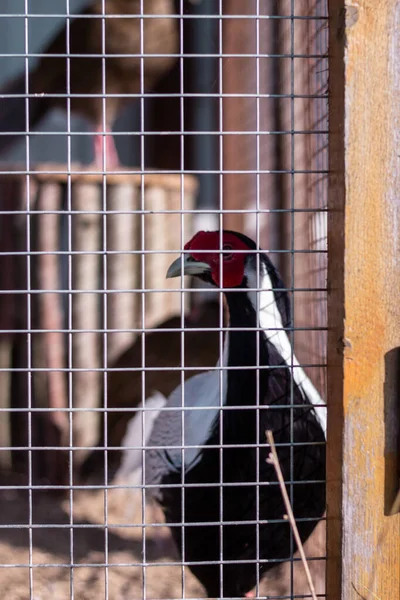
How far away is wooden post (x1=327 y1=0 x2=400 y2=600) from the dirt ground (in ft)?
3.08

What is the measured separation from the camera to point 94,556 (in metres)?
2.88

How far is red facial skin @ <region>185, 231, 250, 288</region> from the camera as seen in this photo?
6.19 ft

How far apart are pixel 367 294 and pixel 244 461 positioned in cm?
81

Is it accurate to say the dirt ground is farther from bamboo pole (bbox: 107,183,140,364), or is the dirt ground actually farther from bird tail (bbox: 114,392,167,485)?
bamboo pole (bbox: 107,183,140,364)

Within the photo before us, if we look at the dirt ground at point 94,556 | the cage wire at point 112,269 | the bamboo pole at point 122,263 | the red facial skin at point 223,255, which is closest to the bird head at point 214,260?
the red facial skin at point 223,255

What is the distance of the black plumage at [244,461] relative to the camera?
1.83 meters

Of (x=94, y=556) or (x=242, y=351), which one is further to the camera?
(x=94, y=556)

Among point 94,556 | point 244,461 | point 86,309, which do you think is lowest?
point 94,556

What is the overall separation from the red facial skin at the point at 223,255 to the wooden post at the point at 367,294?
2.26 ft

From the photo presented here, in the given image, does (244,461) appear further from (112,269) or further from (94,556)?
(112,269)

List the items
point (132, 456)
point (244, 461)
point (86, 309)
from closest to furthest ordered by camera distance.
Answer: point (244, 461) < point (132, 456) < point (86, 309)

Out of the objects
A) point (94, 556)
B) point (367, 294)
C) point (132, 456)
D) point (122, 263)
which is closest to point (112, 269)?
point (122, 263)

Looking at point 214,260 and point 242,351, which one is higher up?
point 214,260

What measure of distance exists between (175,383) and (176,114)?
201 centimetres
